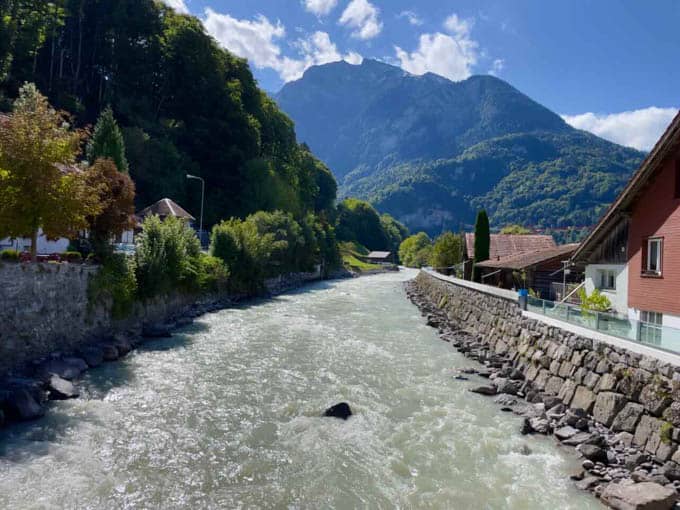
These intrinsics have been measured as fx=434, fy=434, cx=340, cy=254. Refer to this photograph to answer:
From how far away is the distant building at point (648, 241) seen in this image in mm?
14664

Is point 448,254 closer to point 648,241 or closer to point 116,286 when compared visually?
point 648,241

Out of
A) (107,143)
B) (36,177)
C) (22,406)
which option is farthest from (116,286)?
(107,143)

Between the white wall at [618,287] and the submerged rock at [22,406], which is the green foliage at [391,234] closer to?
the white wall at [618,287]

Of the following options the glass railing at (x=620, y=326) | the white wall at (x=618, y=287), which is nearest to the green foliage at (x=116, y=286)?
the glass railing at (x=620, y=326)

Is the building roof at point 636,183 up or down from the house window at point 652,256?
up

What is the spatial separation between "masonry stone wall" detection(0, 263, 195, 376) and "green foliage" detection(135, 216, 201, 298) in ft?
10.2

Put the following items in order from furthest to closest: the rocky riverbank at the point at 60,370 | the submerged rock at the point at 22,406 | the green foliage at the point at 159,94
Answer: the green foliage at the point at 159,94 → the rocky riverbank at the point at 60,370 → the submerged rock at the point at 22,406

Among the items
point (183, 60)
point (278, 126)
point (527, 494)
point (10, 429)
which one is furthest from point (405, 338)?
point (278, 126)

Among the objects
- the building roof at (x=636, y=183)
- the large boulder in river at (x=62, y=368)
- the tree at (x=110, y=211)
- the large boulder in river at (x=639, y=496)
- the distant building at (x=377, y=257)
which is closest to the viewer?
the large boulder in river at (x=639, y=496)

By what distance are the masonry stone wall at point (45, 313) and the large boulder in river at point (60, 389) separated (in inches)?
70.8

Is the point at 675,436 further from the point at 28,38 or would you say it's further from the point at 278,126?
the point at 278,126

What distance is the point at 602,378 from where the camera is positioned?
11.7 metres

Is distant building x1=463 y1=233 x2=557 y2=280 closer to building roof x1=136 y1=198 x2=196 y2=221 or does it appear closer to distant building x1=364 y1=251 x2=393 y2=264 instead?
building roof x1=136 y1=198 x2=196 y2=221

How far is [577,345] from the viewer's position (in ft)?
44.3
